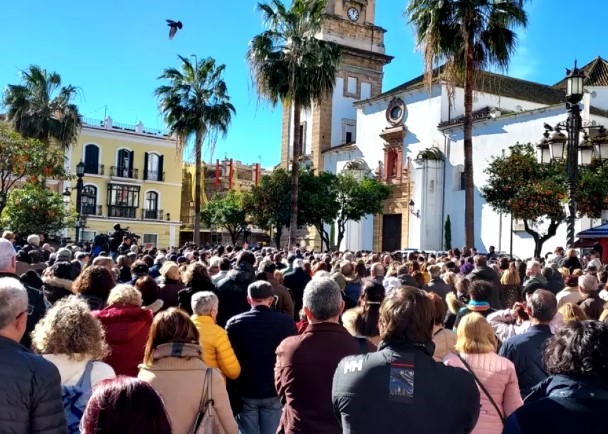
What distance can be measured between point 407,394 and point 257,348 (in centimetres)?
242

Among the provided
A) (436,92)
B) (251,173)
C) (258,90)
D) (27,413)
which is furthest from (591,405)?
(251,173)

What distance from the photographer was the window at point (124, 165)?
48.6 meters

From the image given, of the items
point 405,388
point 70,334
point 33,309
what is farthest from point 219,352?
point 405,388

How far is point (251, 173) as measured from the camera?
6906 cm

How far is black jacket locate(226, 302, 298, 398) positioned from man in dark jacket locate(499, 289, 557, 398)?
67.6 inches

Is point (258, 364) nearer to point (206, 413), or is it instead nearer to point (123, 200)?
point (206, 413)

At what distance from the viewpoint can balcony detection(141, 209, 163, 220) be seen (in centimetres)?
4997

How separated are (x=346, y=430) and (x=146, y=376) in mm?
1385

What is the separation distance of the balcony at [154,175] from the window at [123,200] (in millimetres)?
1149

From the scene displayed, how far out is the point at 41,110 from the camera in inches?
1272

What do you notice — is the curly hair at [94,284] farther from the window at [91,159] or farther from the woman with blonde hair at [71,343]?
the window at [91,159]

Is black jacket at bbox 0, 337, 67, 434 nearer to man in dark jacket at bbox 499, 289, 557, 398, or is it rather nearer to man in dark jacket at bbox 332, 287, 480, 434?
man in dark jacket at bbox 332, 287, 480, 434

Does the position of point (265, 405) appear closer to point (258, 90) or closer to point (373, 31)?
point (258, 90)

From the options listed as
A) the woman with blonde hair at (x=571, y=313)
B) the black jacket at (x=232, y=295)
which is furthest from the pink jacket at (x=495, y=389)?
the black jacket at (x=232, y=295)
